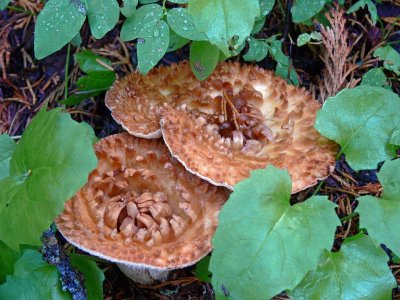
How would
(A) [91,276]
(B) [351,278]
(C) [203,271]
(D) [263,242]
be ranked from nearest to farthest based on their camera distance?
(D) [263,242]
(B) [351,278]
(A) [91,276]
(C) [203,271]

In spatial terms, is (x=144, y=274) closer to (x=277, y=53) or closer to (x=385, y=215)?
(x=385, y=215)

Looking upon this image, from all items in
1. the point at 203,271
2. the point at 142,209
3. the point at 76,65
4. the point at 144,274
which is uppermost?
the point at 76,65

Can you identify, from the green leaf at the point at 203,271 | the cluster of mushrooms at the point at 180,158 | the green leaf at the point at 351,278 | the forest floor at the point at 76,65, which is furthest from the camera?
the forest floor at the point at 76,65

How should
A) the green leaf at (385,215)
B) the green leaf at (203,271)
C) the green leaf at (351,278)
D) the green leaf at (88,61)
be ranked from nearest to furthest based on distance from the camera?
the green leaf at (385,215)
the green leaf at (351,278)
the green leaf at (203,271)
the green leaf at (88,61)

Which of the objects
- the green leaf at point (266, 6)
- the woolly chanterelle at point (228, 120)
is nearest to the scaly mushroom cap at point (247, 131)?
the woolly chanterelle at point (228, 120)

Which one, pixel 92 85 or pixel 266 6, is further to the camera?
pixel 92 85

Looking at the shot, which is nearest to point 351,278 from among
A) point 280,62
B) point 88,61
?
point 280,62

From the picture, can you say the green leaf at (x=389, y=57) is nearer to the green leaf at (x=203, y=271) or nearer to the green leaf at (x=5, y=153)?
the green leaf at (x=203, y=271)
